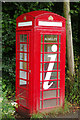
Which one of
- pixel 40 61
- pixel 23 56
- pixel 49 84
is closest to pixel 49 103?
pixel 49 84

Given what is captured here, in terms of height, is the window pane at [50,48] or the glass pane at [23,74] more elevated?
the window pane at [50,48]

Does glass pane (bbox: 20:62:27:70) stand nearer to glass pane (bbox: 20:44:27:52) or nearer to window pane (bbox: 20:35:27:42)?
glass pane (bbox: 20:44:27:52)

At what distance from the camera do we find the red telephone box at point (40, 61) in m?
4.86

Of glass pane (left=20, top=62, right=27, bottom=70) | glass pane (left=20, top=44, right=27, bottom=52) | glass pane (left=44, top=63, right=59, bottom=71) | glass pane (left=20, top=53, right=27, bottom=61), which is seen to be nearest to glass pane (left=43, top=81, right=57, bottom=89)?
glass pane (left=44, top=63, right=59, bottom=71)

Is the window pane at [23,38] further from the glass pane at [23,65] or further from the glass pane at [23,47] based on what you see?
the glass pane at [23,65]

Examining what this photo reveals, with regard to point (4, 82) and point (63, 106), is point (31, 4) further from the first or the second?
point (63, 106)


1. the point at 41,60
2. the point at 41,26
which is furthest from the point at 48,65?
the point at 41,26

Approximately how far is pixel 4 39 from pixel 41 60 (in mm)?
2318

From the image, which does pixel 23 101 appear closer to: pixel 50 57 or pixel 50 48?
pixel 50 57

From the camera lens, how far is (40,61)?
16.2 ft

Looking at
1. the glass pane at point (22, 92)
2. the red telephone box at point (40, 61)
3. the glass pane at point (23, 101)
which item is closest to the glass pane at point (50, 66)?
the red telephone box at point (40, 61)

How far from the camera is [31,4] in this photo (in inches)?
290

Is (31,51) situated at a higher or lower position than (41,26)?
lower

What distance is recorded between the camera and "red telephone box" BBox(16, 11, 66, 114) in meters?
4.86
